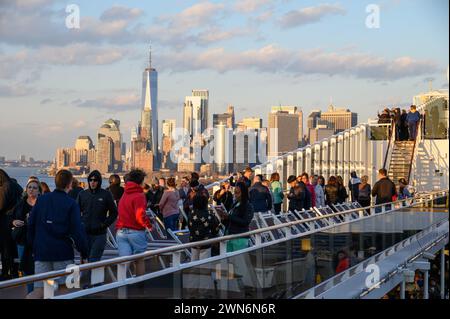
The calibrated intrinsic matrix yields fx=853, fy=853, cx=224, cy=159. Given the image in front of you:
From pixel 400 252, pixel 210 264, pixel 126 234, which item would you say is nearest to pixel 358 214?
pixel 400 252

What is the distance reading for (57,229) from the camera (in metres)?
7.36

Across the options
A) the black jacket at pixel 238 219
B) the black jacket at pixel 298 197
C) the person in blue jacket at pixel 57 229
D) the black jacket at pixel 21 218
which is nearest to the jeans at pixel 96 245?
the black jacket at pixel 21 218

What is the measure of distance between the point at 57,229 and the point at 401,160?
2327 centimetres

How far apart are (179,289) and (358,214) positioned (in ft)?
22.8

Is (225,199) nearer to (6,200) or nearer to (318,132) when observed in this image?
(6,200)

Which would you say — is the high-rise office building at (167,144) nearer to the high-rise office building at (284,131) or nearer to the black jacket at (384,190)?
the high-rise office building at (284,131)

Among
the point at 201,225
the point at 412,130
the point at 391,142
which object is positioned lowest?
the point at 201,225

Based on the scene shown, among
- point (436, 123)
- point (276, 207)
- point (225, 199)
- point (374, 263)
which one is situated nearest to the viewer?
point (374, 263)

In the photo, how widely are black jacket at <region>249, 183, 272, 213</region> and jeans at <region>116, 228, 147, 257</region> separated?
219 inches

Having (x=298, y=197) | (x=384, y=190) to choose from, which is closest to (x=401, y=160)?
(x=384, y=190)

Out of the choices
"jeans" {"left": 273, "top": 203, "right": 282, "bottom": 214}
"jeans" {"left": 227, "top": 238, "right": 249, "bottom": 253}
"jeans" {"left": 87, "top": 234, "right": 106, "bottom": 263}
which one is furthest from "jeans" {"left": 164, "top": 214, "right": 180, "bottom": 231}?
"jeans" {"left": 227, "top": 238, "right": 249, "bottom": 253}

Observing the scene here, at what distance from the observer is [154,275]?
659cm

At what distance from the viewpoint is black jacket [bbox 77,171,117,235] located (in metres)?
9.25

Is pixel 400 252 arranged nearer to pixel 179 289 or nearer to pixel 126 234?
pixel 126 234
